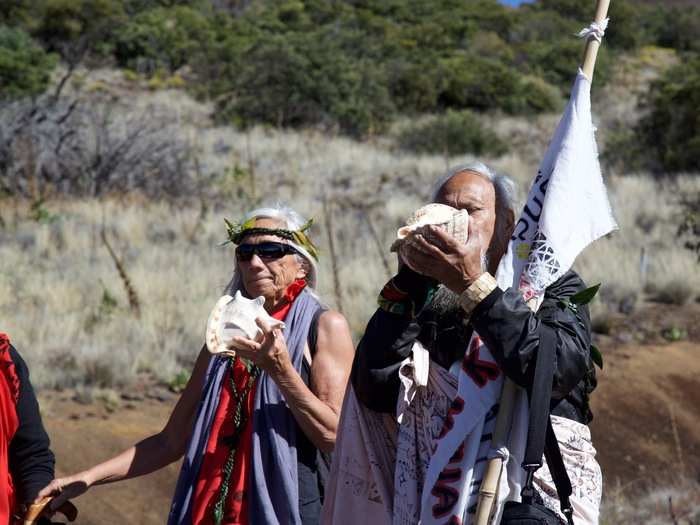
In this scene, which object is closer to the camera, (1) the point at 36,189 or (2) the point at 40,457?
(2) the point at 40,457

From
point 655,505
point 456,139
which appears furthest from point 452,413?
point 456,139

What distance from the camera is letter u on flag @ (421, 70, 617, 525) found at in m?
2.49

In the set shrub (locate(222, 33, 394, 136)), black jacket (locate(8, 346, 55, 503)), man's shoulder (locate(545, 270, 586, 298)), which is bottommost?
shrub (locate(222, 33, 394, 136))

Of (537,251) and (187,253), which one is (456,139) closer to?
(187,253)

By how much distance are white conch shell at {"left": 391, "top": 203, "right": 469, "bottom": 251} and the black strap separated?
0.30 m

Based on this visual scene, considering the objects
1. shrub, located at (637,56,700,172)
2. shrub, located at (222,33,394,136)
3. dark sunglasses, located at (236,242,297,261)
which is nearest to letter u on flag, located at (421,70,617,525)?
dark sunglasses, located at (236,242,297,261)

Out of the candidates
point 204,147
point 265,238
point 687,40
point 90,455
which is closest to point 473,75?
point 204,147

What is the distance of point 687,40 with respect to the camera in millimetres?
49094

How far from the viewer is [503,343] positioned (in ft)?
7.72

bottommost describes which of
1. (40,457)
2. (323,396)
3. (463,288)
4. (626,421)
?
(626,421)

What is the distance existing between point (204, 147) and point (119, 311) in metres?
11.8

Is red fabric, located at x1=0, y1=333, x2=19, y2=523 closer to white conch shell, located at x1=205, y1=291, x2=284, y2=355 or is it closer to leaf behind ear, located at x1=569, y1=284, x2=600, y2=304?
white conch shell, located at x1=205, y1=291, x2=284, y2=355

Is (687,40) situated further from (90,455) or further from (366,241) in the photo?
(90,455)

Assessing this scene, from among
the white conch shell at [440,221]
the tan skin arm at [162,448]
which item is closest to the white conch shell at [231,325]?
the tan skin arm at [162,448]
